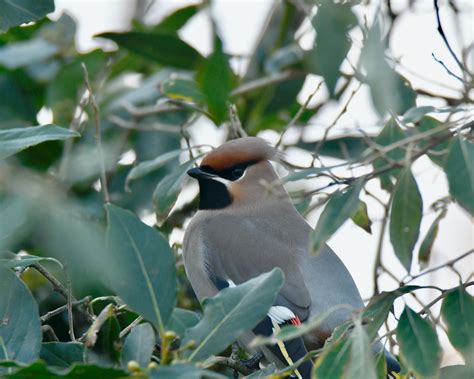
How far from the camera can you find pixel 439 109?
2162mm

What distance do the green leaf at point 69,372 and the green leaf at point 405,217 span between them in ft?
2.21

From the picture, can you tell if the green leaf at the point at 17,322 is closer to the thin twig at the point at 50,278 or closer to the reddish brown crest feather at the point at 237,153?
the thin twig at the point at 50,278

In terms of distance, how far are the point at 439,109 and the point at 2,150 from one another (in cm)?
91

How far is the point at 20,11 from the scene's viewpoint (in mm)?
2006

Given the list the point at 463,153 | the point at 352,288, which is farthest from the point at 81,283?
the point at 352,288

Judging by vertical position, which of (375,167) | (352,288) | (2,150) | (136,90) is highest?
(2,150)

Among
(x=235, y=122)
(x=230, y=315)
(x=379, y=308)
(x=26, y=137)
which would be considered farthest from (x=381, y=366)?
(x=235, y=122)

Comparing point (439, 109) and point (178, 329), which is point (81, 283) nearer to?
point (178, 329)

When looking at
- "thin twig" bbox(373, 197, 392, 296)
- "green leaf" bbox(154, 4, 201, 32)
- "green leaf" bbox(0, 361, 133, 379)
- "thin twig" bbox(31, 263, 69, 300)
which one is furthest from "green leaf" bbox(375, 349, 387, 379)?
"green leaf" bbox(154, 4, 201, 32)

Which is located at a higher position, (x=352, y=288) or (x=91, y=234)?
(x=91, y=234)

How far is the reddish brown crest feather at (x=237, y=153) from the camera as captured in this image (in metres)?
3.30

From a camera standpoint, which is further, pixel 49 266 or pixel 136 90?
pixel 136 90

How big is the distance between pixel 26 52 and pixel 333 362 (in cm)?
226

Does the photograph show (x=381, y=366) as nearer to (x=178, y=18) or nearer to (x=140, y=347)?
(x=140, y=347)
